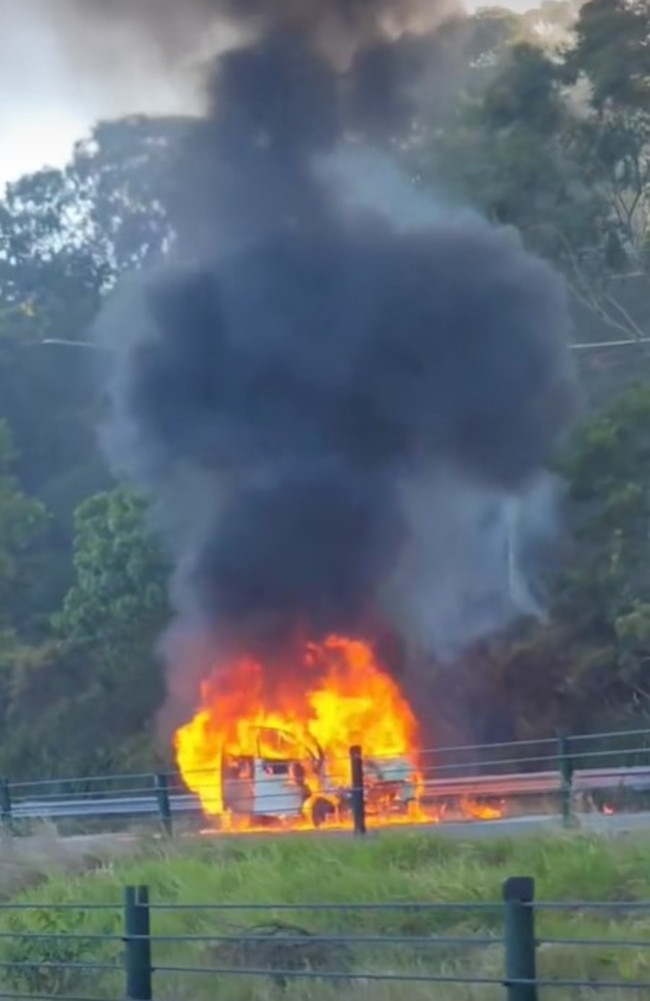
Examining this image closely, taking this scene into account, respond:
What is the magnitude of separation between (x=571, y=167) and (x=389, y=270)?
6.42m

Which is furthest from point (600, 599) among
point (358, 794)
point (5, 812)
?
point (358, 794)

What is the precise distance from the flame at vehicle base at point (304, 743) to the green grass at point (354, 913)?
6.06m

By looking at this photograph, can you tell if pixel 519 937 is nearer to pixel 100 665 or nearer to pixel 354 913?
pixel 354 913

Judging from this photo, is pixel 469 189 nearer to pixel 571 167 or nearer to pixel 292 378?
pixel 571 167

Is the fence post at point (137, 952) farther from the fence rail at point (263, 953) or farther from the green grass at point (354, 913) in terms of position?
the green grass at point (354, 913)

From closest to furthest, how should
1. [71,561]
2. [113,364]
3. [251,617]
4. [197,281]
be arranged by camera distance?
[251,617]
[197,281]
[113,364]
[71,561]

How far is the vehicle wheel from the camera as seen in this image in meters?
21.1

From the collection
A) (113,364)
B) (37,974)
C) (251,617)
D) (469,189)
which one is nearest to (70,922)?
A: (37,974)

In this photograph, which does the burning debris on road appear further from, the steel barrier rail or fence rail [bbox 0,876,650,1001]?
fence rail [bbox 0,876,650,1001]

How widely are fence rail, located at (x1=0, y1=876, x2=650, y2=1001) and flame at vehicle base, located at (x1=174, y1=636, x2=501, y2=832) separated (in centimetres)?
788

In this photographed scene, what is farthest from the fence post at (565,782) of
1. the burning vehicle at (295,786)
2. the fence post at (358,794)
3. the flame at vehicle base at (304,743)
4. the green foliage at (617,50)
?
the green foliage at (617,50)

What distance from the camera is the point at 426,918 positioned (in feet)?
37.5

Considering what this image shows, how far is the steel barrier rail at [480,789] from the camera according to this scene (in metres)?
21.7

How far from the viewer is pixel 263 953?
11.2m
